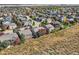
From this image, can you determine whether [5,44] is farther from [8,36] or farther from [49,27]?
[49,27]

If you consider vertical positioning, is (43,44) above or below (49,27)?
below

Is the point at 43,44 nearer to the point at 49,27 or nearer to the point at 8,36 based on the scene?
the point at 49,27

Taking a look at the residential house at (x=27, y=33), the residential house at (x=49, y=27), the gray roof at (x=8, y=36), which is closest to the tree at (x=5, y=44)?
the gray roof at (x=8, y=36)

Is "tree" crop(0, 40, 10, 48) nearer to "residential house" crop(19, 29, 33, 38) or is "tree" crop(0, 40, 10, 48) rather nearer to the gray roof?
the gray roof

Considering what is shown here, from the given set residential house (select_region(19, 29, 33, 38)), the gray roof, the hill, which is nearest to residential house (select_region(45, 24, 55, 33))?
the hill

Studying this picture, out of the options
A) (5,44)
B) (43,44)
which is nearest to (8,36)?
(5,44)

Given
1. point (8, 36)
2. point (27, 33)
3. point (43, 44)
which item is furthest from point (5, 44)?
point (43, 44)

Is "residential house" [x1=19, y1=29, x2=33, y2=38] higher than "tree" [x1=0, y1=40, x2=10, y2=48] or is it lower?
higher

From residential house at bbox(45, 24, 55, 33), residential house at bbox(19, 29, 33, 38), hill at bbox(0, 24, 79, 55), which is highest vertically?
residential house at bbox(45, 24, 55, 33)
